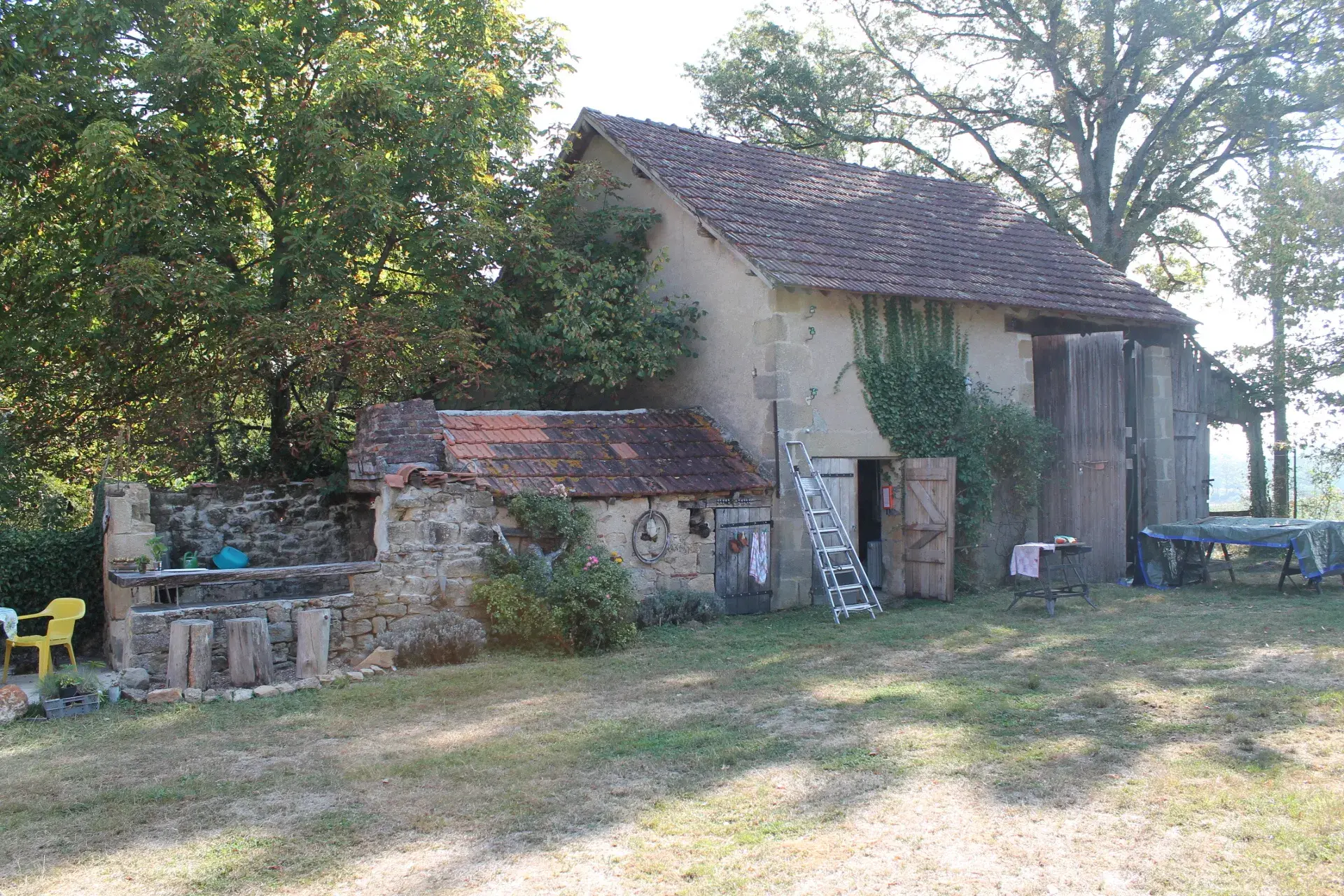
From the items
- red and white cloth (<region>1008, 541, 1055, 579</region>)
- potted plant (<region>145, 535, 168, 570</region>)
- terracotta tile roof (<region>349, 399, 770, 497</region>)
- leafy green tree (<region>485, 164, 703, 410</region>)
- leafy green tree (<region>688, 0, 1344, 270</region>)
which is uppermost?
leafy green tree (<region>688, 0, 1344, 270</region>)

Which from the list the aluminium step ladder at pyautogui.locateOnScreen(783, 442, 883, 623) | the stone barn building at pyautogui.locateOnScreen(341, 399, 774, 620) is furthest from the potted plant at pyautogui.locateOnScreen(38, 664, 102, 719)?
the aluminium step ladder at pyautogui.locateOnScreen(783, 442, 883, 623)

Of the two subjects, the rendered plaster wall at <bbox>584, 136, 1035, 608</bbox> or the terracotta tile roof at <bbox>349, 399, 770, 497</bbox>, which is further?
the rendered plaster wall at <bbox>584, 136, 1035, 608</bbox>

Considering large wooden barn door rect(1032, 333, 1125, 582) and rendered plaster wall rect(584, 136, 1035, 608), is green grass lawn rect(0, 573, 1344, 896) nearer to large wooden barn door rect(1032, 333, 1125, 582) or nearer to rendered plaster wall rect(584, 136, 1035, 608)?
rendered plaster wall rect(584, 136, 1035, 608)

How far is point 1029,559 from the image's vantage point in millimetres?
12883

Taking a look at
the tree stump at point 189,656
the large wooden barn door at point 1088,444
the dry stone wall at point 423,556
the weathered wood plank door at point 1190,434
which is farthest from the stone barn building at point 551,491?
the weathered wood plank door at point 1190,434

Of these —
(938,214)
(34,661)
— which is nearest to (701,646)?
(34,661)

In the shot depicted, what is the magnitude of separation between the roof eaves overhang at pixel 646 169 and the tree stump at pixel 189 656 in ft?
24.1

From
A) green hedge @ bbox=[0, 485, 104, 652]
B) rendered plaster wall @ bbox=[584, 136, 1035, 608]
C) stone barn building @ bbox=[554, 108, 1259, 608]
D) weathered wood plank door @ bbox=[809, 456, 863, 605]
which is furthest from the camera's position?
weathered wood plank door @ bbox=[809, 456, 863, 605]

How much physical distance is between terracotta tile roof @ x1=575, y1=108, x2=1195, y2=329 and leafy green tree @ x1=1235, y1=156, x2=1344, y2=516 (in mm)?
3384

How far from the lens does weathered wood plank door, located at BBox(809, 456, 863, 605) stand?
44.4 feet

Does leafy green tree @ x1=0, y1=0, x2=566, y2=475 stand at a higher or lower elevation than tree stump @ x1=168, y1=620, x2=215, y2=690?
higher

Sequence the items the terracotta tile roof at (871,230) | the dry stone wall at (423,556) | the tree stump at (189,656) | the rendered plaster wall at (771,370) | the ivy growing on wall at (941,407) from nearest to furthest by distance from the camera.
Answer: the tree stump at (189,656) < the dry stone wall at (423,556) < the rendered plaster wall at (771,370) < the terracotta tile roof at (871,230) < the ivy growing on wall at (941,407)

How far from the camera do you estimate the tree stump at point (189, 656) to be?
916cm

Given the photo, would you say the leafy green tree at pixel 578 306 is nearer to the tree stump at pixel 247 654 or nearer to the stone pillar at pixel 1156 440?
the tree stump at pixel 247 654
